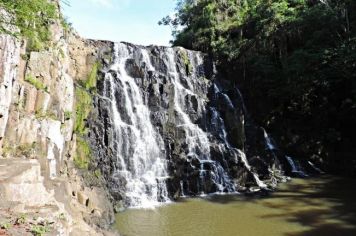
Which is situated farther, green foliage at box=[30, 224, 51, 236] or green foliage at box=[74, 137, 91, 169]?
green foliage at box=[74, 137, 91, 169]

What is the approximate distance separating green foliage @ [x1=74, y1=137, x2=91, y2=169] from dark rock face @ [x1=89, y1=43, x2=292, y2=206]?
797 mm

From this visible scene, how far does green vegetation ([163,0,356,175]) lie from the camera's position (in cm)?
2661

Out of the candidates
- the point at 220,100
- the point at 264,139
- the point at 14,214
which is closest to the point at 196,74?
the point at 220,100

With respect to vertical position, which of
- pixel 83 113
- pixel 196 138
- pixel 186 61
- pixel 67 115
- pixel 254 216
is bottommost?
pixel 254 216

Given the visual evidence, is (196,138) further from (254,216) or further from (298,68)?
(298,68)

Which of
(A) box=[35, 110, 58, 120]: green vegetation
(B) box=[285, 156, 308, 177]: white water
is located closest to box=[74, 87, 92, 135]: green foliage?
(A) box=[35, 110, 58, 120]: green vegetation

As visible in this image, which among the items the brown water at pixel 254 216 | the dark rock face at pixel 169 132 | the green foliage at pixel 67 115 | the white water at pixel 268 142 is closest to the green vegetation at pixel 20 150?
the green foliage at pixel 67 115

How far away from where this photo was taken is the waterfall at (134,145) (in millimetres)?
19766

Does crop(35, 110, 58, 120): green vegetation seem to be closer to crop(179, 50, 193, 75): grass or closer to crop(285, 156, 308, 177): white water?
crop(179, 50, 193, 75): grass

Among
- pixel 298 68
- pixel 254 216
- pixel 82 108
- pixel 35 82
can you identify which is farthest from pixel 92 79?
pixel 298 68

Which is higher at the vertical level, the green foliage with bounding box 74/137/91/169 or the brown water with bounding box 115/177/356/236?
the green foliage with bounding box 74/137/91/169

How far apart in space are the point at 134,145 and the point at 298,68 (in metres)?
12.8

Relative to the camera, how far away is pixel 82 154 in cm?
1858

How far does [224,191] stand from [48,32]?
12.2 m
